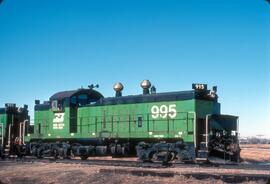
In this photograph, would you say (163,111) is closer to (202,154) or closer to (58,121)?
(202,154)

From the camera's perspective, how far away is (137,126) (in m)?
19.4

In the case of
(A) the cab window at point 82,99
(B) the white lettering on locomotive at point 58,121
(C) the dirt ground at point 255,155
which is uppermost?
(A) the cab window at point 82,99

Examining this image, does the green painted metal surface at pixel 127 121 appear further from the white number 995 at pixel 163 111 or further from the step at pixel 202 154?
the step at pixel 202 154

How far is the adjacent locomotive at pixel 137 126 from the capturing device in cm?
1772

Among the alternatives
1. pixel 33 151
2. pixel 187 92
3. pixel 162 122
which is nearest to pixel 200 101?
pixel 187 92

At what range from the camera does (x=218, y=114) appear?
18.6 m

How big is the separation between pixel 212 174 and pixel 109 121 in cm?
954

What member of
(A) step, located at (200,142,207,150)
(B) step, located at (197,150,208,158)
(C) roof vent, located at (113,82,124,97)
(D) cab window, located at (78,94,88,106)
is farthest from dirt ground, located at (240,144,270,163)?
(D) cab window, located at (78,94,88,106)

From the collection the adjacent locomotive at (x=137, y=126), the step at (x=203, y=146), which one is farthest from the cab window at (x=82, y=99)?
the step at (x=203, y=146)

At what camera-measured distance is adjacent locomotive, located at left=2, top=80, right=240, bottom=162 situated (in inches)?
698

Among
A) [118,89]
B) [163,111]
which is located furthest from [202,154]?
[118,89]

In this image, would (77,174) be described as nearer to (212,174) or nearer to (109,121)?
(212,174)

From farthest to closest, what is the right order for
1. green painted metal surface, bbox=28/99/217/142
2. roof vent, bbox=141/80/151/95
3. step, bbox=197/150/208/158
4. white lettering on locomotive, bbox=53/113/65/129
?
white lettering on locomotive, bbox=53/113/65/129
roof vent, bbox=141/80/151/95
green painted metal surface, bbox=28/99/217/142
step, bbox=197/150/208/158

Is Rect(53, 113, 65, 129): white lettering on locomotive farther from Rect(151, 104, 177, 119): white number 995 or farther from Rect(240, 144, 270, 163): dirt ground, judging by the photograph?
Rect(240, 144, 270, 163): dirt ground
